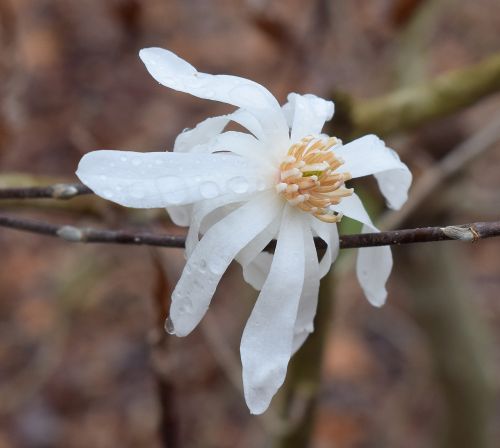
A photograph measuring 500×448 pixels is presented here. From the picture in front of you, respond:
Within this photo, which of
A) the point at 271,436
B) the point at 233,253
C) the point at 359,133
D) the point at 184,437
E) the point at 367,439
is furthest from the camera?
the point at 367,439

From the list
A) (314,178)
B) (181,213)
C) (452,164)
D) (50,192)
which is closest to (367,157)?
(314,178)

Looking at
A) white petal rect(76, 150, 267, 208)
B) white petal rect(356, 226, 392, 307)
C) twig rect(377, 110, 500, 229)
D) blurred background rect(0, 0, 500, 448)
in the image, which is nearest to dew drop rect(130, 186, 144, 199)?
white petal rect(76, 150, 267, 208)

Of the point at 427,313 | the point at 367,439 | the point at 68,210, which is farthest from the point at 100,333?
the point at 68,210

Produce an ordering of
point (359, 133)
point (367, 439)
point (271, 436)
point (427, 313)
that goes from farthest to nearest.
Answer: point (367, 439)
point (427, 313)
point (271, 436)
point (359, 133)

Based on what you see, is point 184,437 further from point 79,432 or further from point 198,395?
point 79,432

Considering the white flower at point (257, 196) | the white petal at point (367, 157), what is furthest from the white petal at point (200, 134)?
the white petal at point (367, 157)

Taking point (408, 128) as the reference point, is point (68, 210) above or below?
below
